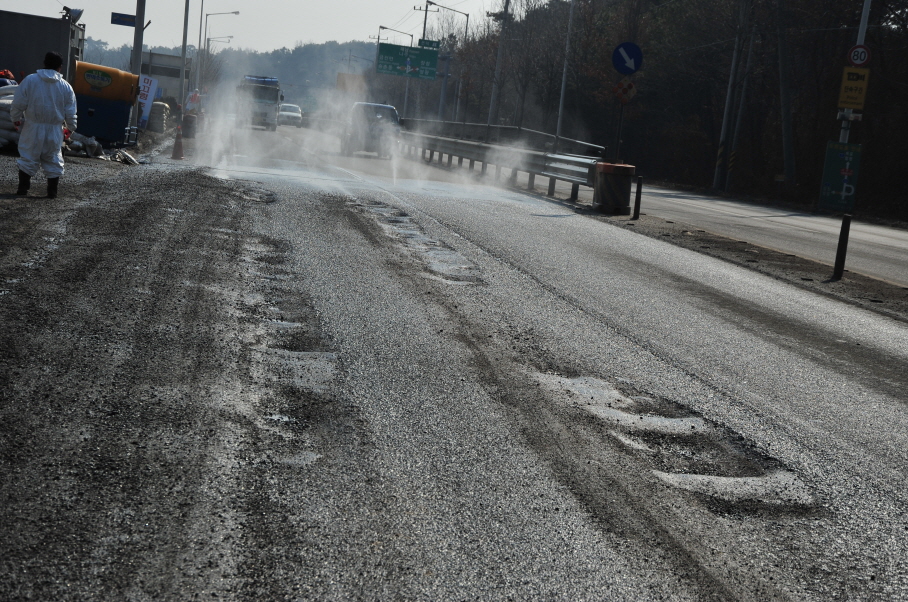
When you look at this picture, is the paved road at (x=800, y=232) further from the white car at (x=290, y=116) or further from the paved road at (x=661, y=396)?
the white car at (x=290, y=116)

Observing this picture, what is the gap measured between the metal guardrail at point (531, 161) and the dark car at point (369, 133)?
153 cm

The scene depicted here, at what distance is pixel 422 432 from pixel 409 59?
6771cm

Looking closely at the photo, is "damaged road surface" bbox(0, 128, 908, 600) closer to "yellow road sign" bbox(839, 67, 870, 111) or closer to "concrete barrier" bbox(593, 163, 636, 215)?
"concrete barrier" bbox(593, 163, 636, 215)

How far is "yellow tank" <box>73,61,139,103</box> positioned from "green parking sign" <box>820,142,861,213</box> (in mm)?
19453

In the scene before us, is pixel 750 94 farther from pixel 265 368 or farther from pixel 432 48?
pixel 265 368

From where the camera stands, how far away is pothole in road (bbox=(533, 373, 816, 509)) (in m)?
4.11

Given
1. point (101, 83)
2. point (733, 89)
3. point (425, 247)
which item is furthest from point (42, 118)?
point (733, 89)

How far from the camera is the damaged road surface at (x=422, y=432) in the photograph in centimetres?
317

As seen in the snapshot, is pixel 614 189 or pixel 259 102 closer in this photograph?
pixel 614 189

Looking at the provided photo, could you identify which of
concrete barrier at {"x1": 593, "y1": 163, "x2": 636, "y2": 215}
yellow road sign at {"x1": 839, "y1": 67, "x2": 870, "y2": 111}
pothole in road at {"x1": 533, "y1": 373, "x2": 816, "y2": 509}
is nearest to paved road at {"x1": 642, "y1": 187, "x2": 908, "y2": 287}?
concrete barrier at {"x1": 593, "y1": 163, "x2": 636, "y2": 215}

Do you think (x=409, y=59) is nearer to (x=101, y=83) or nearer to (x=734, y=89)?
(x=734, y=89)

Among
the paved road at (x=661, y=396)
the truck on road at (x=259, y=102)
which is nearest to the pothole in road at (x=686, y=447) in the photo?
the paved road at (x=661, y=396)

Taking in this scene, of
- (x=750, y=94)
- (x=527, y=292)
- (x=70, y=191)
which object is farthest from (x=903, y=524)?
(x=750, y=94)

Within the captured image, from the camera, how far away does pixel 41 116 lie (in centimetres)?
1156
